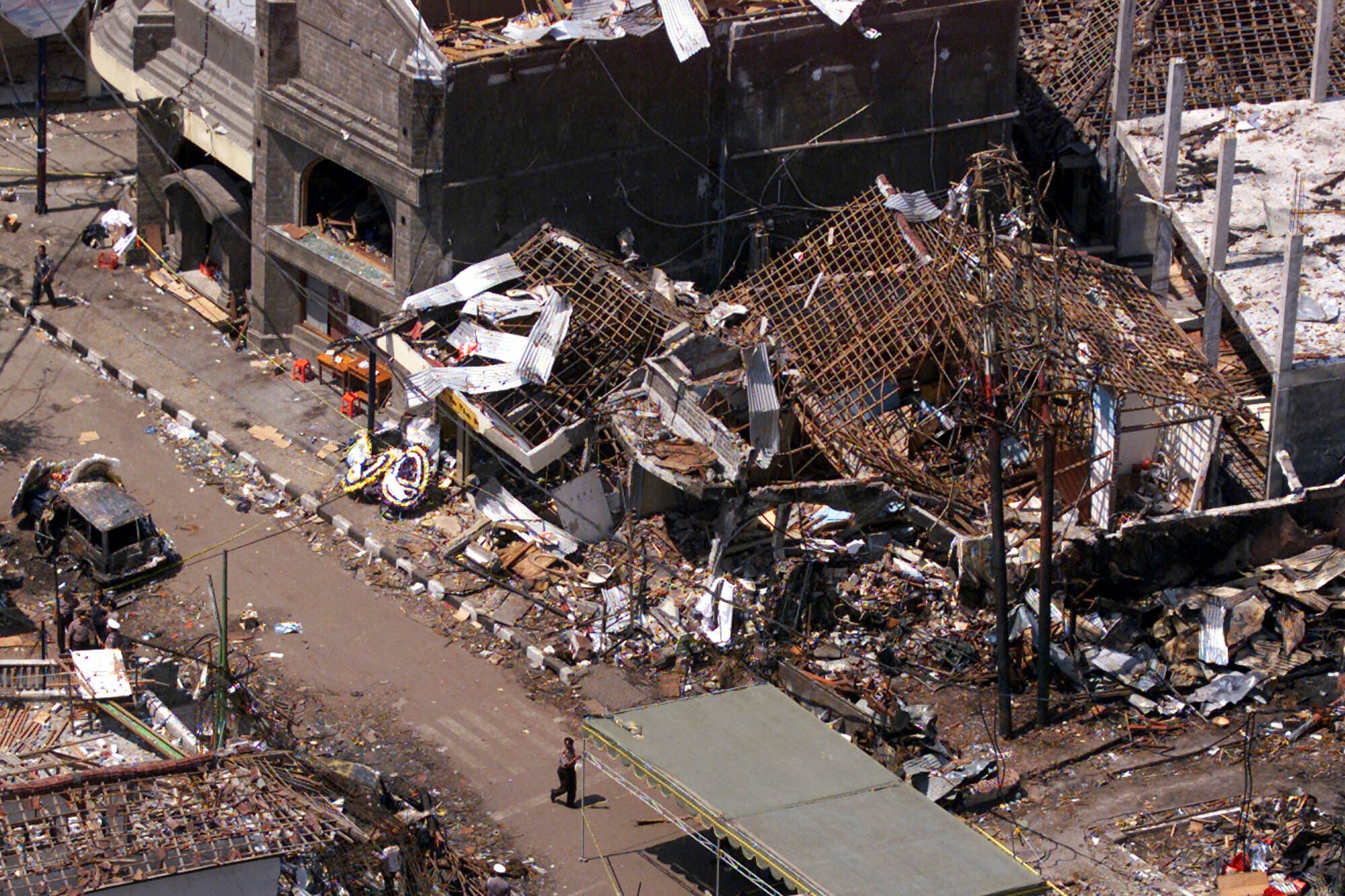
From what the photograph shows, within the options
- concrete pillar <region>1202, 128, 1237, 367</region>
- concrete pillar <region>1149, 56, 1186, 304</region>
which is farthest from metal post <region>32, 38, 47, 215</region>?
concrete pillar <region>1202, 128, 1237, 367</region>

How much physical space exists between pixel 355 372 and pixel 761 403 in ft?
29.5

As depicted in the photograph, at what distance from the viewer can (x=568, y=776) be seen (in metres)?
25.6

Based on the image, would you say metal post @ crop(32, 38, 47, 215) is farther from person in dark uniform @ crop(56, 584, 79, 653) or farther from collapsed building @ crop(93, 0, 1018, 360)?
person in dark uniform @ crop(56, 584, 79, 653)

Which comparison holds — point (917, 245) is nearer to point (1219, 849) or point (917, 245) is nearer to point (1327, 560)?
point (1327, 560)

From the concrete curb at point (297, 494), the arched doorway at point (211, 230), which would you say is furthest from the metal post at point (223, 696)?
the arched doorway at point (211, 230)

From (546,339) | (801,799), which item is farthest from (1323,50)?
(801,799)

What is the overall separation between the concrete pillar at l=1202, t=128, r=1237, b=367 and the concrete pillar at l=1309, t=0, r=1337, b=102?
5.31 metres

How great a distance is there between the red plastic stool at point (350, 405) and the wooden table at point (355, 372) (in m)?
0.12

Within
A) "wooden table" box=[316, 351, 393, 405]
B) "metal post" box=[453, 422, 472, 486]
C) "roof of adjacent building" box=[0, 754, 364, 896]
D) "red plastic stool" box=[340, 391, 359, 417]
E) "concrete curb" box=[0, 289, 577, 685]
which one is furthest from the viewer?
Result: "red plastic stool" box=[340, 391, 359, 417]

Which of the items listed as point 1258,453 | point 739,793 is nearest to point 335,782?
point 739,793

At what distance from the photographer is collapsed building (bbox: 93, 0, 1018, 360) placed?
108ft

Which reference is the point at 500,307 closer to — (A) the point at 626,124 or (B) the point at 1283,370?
(A) the point at 626,124

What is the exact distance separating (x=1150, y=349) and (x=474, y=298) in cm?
1072

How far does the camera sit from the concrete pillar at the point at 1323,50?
37.3 meters
